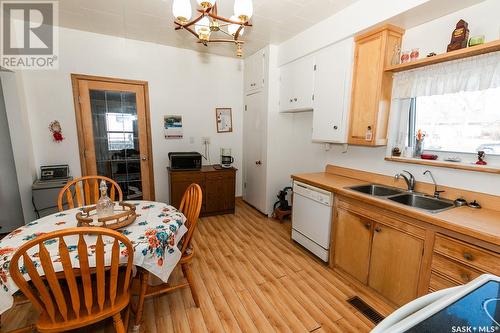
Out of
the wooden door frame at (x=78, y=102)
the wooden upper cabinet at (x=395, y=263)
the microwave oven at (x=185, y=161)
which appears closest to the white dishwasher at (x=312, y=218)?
the wooden upper cabinet at (x=395, y=263)

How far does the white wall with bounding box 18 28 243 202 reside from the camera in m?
3.06

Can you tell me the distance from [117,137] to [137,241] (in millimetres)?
2700

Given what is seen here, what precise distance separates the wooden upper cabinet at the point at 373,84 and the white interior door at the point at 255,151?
1521 mm

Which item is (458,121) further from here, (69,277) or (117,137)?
(117,137)

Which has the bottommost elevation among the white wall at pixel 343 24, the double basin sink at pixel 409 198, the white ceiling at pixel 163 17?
the double basin sink at pixel 409 198

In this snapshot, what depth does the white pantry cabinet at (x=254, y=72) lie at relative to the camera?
361 cm

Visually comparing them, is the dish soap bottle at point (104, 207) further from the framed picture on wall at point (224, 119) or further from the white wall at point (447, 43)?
the framed picture on wall at point (224, 119)

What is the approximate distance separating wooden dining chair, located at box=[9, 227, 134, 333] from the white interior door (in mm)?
2665

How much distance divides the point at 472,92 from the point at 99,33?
430 cm

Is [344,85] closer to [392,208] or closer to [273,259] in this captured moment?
[392,208]

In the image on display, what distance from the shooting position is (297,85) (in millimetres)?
3084

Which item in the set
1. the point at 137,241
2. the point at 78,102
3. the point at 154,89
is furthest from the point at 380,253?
the point at 78,102

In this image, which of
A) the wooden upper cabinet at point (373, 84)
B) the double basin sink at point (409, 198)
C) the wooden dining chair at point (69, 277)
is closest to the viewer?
the wooden dining chair at point (69, 277)

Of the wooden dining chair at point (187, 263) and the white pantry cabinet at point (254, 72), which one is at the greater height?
the white pantry cabinet at point (254, 72)
